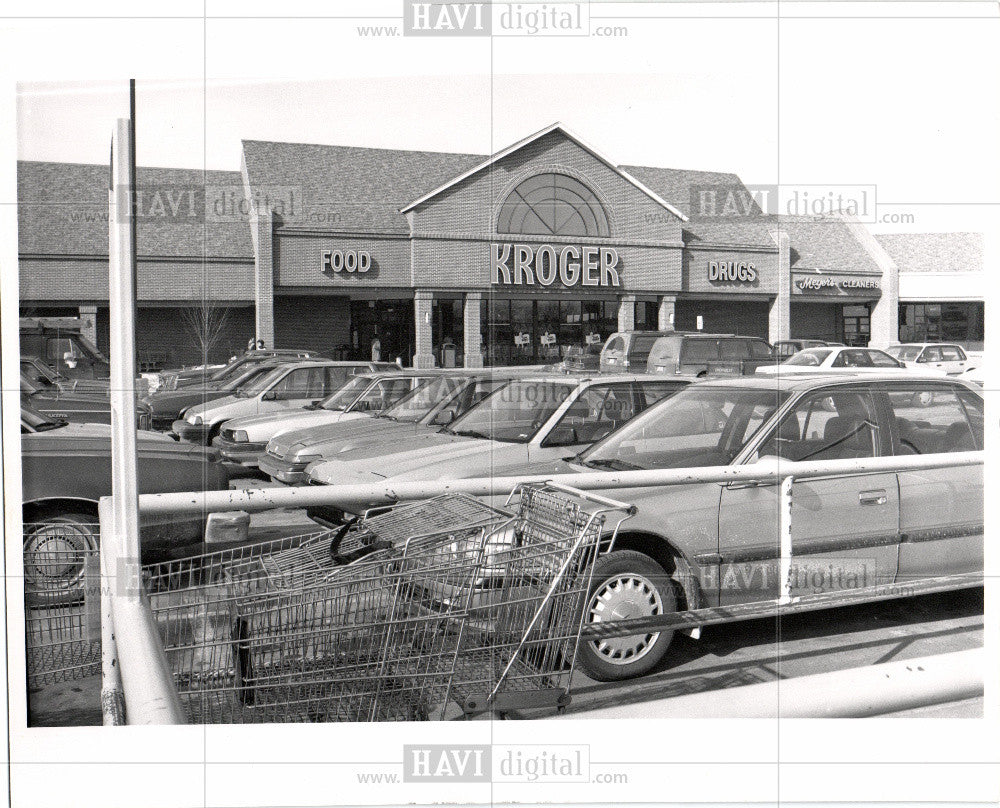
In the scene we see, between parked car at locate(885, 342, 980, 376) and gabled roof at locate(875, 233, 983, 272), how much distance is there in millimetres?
414

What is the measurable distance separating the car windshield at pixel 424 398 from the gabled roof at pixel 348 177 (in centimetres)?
108

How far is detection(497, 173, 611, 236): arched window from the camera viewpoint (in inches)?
189

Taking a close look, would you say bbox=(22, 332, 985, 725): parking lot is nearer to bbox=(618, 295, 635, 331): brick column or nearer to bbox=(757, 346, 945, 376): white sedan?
bbox=(757, 346, 945, 376): white sedan

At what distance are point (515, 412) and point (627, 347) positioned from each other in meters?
0.86

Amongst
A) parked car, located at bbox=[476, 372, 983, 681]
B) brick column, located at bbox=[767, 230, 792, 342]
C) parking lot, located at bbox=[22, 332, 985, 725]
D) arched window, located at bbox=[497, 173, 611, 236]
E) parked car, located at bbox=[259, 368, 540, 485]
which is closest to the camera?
parking lot, located at bbox=[22, 332, 985, 725]

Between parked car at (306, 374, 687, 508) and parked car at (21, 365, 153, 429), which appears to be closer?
parked car at (21, 365, 153, 429)

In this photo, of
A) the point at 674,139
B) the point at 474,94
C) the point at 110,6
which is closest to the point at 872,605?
the point at 674,139

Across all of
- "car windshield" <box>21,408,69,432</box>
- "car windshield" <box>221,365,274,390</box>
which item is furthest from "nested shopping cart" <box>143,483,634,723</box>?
"car windshield" <box>221,365,274,390</box>

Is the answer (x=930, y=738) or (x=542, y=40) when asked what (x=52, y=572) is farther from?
(x=930, y=738)

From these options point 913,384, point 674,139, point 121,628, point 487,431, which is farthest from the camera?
point 487,431

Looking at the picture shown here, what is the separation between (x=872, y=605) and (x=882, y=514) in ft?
2.73

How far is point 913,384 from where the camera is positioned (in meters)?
5.34

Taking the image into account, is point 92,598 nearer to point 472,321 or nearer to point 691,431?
point 472,321

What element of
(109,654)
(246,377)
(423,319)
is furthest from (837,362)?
(109,654)
